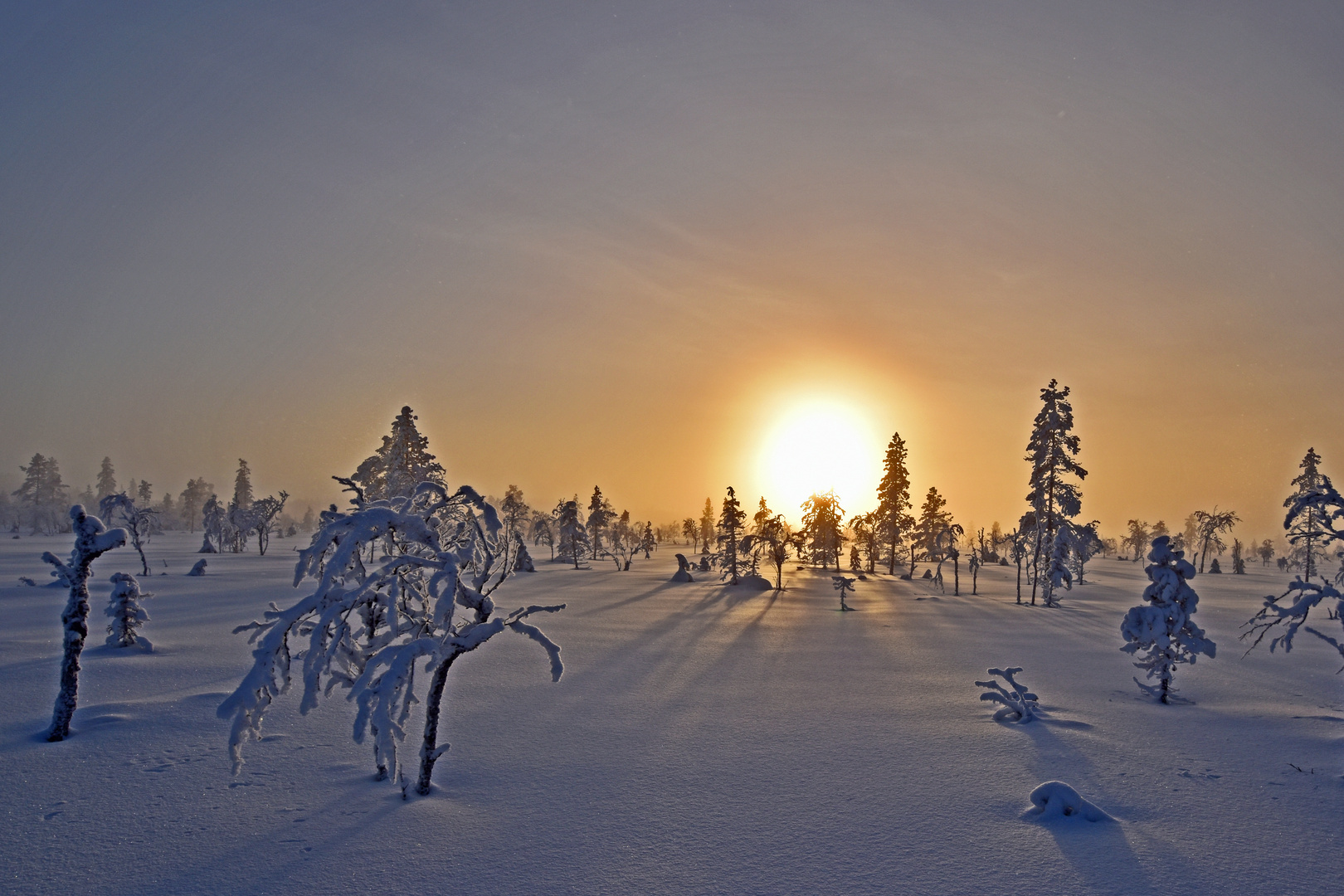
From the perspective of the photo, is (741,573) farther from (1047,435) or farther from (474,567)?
(474,567)

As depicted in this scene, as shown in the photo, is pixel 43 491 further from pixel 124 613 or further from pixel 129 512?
pixel 124 613

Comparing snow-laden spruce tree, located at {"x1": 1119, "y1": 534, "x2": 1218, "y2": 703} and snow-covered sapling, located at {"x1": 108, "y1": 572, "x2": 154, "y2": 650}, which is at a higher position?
snow-laden spruce tree, located at {"x1": 1119, "y1": 534, "x2": 1218, "y2": 703}

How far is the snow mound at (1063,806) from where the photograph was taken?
30.0 feet

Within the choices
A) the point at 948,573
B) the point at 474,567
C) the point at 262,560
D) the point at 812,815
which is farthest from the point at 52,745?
the point at 948,573

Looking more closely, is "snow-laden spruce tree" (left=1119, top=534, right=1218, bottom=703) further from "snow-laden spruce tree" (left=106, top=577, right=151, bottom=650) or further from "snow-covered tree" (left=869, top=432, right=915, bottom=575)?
"snow-covered tree" (left=869, top=432, right=915, bottom=575)

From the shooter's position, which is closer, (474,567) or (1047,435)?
(474,567)

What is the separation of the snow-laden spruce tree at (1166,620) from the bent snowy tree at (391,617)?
15.4 metres

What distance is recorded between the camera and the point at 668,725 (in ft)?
45.4

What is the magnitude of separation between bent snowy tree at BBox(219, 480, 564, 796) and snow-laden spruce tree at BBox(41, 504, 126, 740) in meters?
5.45

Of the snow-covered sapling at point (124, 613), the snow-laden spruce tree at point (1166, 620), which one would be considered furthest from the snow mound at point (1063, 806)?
the snow-covered sapling at point (124, 613)

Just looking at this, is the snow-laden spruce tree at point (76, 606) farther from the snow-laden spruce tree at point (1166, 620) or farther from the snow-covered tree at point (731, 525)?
the snow-covered tree at point (731, 525)

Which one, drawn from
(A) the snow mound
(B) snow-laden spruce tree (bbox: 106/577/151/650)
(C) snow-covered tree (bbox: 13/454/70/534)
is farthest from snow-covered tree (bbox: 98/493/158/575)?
(C) snow-covered tree (bbox: 13/454/70/534)

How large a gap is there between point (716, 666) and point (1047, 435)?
34.5 metres

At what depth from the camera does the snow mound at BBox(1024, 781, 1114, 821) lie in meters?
9.16
